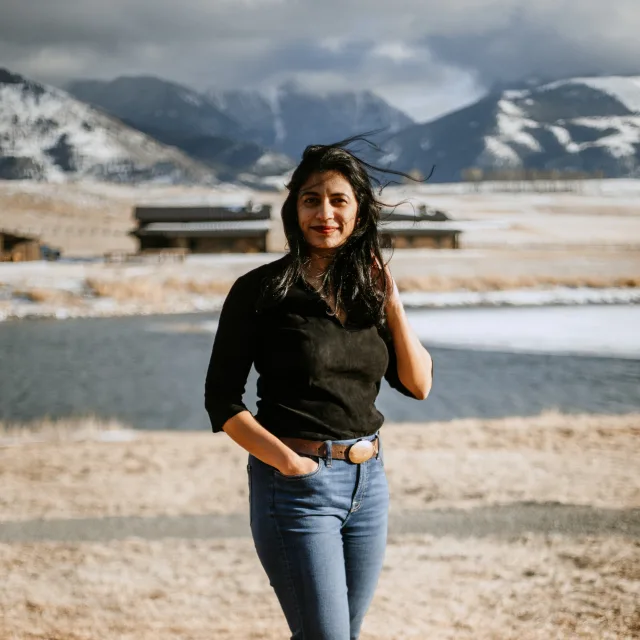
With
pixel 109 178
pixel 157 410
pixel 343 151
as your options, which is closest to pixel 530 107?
pixel 109 178

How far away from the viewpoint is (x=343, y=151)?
1.45 metres

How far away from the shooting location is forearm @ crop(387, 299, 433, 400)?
1487mm

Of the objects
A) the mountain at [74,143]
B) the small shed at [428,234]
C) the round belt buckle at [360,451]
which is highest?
the mountain at [74,143]

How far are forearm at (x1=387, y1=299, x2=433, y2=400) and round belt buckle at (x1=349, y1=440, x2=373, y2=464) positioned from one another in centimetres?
18

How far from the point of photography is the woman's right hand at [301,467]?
1.34 m

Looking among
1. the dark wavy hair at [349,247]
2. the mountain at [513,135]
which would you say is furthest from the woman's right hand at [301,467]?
the mountain at [513,135]

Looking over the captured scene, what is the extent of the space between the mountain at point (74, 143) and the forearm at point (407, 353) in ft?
182

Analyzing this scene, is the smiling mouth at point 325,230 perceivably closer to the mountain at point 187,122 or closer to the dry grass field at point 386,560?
the dry grass field at point 386,560

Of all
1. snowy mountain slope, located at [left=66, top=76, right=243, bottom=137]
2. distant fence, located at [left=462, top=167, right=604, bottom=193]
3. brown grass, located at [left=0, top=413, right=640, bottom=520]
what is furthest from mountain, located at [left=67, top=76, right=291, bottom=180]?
brown grass, located at [left=0, top=413, right=640, bottom=520]

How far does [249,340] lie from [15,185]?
1812 inches

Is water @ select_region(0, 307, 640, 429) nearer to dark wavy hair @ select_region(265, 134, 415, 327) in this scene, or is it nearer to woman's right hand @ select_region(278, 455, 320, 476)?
dark wavy hair @ select_region(265, 134, 415, 327)

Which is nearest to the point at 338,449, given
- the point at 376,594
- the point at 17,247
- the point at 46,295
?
the point at 376,594

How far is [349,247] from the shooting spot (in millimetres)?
1522

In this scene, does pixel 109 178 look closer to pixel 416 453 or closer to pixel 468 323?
pixel 468 323
